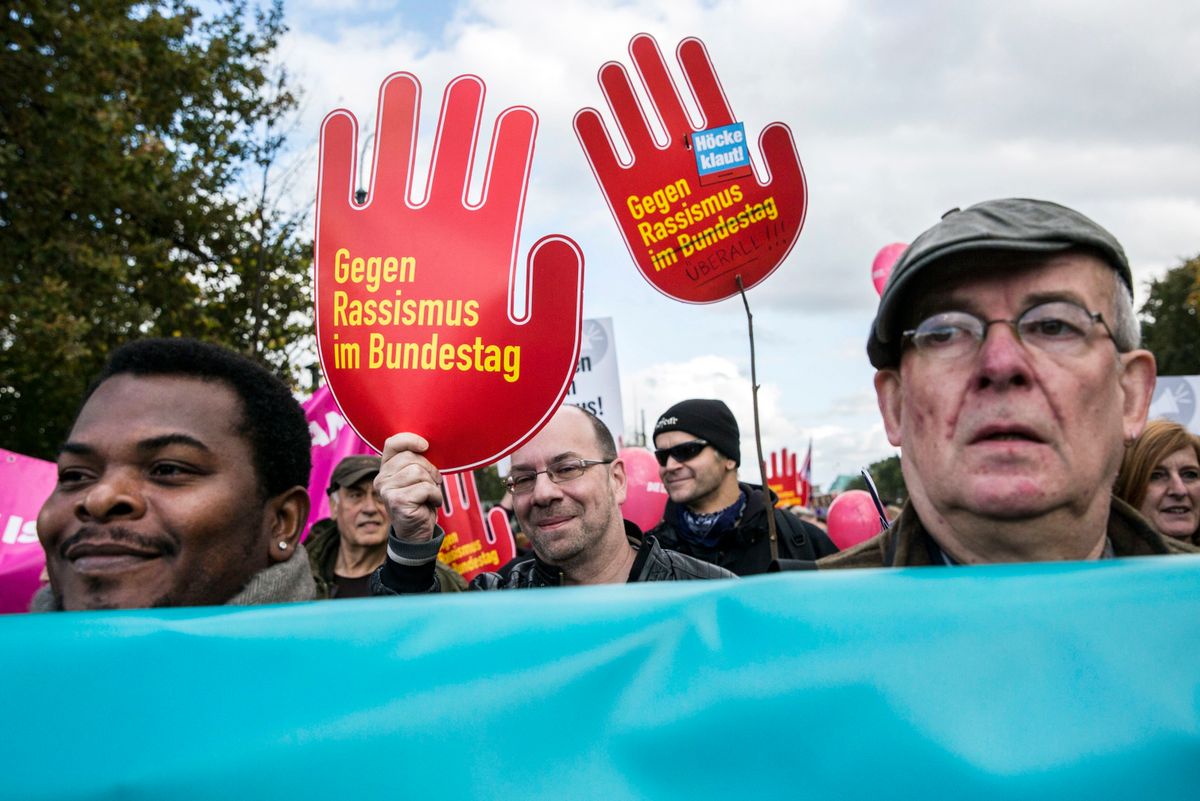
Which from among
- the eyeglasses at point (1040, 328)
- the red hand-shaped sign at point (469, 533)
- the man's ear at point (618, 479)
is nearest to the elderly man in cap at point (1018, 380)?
the eyeglasses at point (1040, 328)

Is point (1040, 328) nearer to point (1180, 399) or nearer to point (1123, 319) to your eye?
point (1123, 319)

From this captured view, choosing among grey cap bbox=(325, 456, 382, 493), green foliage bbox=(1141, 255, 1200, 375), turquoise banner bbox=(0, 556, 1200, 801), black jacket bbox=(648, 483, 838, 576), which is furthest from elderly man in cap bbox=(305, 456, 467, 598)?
green foliage bbox=(1141, 255, 1200, 375)

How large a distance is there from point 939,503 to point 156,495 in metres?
1.08

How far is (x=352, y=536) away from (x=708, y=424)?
5.09 feet

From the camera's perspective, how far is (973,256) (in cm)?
132

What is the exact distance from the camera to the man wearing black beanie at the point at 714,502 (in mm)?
4160

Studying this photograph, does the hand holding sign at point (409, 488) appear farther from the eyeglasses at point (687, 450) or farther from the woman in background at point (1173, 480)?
the woman in background at point (1173, 480)

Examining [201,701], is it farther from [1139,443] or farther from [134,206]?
[134,206]

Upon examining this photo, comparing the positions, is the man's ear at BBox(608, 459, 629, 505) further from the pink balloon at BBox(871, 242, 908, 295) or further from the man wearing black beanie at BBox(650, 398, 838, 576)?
the pink balloon at BBox(871, 242, 908, 295)

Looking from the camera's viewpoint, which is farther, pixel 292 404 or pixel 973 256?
pixel 292 404

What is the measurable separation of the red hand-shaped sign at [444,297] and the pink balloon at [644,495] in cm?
393

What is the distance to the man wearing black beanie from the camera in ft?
13.6

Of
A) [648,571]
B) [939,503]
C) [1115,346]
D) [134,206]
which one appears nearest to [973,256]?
[1115,346]

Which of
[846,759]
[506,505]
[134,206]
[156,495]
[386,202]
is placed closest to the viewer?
[846,759]
